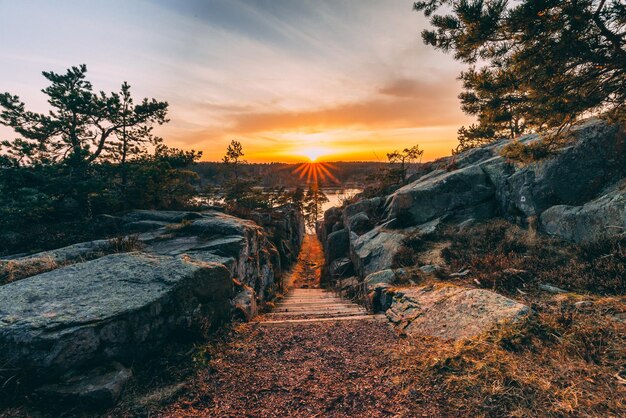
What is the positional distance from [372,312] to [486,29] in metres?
8.05

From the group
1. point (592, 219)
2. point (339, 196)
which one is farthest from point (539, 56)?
point (339, 196)

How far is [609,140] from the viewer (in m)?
8.98

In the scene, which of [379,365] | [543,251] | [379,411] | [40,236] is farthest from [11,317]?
[543,251]

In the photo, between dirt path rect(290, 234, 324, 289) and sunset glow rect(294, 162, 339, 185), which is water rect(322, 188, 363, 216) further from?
sunset glow rect(294, 162, 339, 185)

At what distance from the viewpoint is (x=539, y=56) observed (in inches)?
237

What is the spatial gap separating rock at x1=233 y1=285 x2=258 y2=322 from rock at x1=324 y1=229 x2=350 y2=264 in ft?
45.4

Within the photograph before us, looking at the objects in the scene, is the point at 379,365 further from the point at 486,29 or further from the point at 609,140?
the point at 609,140

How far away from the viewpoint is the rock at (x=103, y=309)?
3.64m

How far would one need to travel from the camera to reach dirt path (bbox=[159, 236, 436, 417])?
3723mm

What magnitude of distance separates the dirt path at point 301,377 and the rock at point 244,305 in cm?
60

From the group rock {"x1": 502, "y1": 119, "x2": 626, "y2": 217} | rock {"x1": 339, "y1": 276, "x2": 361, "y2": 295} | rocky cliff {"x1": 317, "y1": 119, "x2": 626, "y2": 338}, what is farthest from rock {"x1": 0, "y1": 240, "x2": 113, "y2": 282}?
rock {"x1": 502, "y1": 119, "x2": 626, "y2": 217}

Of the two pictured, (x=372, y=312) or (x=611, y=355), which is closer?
(x=611, y=355)

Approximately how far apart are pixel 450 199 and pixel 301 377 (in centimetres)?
1196

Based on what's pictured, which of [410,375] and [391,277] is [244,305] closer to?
Result: [410,375]
